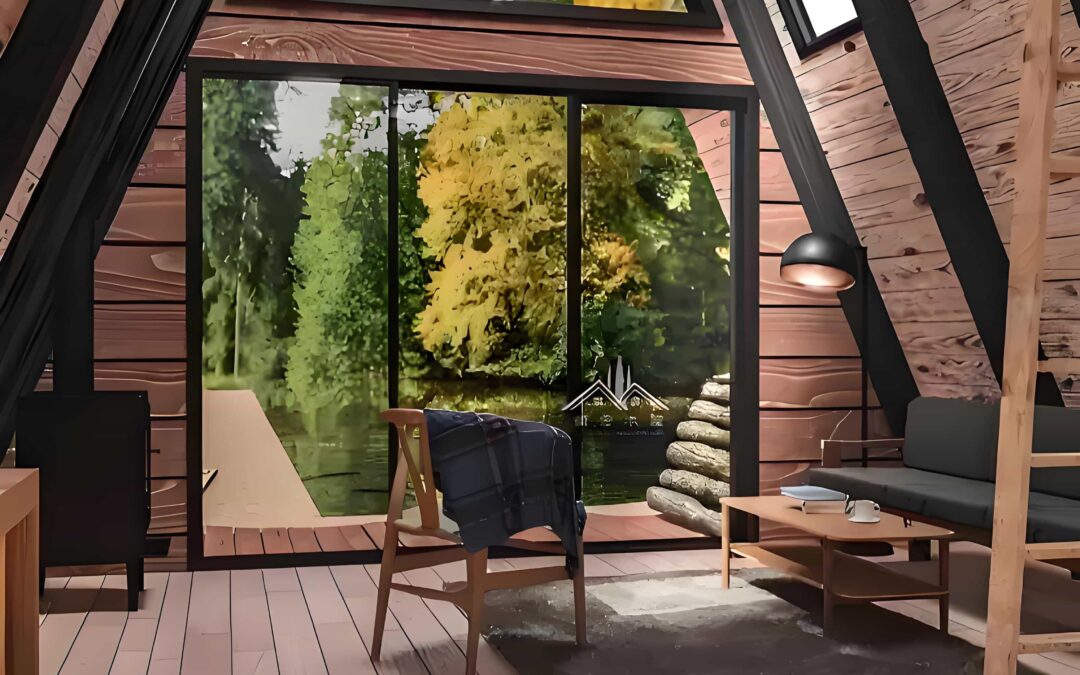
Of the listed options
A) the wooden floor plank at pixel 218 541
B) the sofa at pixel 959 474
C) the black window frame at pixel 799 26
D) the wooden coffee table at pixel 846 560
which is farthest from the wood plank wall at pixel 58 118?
the sofa at pixel 959 474

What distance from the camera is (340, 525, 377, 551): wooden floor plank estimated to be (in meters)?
4.71

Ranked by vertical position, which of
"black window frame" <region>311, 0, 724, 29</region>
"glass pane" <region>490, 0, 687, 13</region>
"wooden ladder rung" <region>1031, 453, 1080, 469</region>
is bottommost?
"wooden ladder rung" <region>1031, 453, 1080, 469</region>

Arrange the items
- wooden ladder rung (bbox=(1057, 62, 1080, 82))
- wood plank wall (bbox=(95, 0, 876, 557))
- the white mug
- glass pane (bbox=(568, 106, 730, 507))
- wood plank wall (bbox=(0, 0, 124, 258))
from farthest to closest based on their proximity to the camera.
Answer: glass pane (bbox=(568, 106, 730, 507))
wood plank wall (bbox=(95, 0, 876, 557))
the white mug
wood plank wall (bbox=(0, 0, 124, 258))
wooden ladder rung (bbox=(1057, 62, 1080, 82))

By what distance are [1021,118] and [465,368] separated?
11.1ft

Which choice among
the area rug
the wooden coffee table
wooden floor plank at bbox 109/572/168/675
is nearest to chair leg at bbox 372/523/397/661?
the area rug

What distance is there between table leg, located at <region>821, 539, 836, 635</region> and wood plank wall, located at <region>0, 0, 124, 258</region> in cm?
259

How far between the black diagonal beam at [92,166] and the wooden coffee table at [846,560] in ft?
8.39

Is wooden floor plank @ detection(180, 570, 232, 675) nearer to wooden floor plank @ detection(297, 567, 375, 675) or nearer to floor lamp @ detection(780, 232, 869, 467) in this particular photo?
wooden floor plank @ detection(297, 567, 375, 675)

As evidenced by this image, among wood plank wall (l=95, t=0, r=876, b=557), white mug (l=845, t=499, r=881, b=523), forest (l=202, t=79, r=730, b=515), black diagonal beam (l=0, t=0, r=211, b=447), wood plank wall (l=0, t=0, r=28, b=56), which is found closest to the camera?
wood plank wall (l=0, t=0, r=28, b=56)

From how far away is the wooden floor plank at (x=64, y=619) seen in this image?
10.6 ft

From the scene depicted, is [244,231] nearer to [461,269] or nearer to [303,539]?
[461,269]

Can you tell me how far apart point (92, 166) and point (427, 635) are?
6.28 ft

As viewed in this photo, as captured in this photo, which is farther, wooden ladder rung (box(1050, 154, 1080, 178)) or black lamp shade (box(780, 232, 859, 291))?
black lamp shade (box(780, 232, 859, 291))

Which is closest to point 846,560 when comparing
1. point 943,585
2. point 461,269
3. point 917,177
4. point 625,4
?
point 943,585
